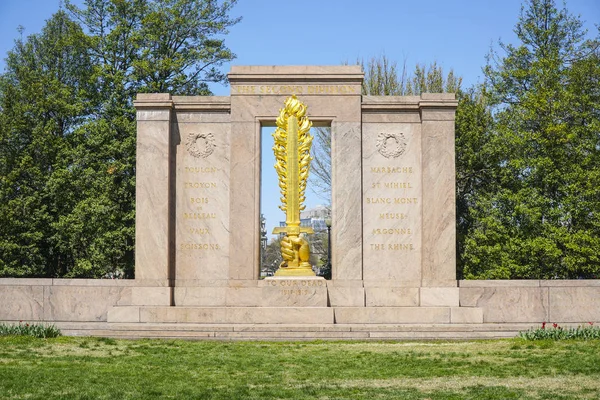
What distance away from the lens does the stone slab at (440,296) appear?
28.0 m

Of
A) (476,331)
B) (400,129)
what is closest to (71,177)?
(400,129)

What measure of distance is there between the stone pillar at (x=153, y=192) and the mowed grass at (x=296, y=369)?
6068 mm

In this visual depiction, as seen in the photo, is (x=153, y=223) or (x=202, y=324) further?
(x=153, y=223)

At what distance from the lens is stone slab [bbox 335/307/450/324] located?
1065 inches

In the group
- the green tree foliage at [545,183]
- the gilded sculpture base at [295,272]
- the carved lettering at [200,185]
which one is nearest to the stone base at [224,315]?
the gilded sculpture base at [295,272]

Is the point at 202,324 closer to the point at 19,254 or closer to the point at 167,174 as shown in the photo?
the point at 167,174

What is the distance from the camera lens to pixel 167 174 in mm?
29266

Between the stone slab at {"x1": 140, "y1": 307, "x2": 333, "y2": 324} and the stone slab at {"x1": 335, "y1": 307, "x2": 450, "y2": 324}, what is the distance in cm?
65

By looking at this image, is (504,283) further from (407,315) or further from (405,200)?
(405,200)

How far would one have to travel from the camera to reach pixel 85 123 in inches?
1631

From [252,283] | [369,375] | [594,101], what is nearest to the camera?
[369,375]

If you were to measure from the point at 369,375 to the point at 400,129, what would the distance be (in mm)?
13849

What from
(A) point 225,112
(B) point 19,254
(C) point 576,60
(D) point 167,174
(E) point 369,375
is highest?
(C) point 576,60

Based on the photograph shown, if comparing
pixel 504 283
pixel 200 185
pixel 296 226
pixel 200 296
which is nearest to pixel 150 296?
pixel 200 296
